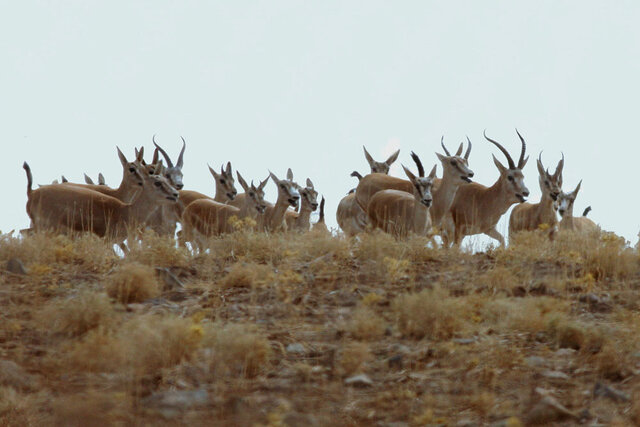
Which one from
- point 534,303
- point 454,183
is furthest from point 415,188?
point 534,303

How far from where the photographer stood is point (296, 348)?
7812 mm

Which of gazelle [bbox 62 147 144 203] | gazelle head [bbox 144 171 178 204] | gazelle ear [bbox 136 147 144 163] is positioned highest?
gazelle ear [bbox 136 147 144 163]

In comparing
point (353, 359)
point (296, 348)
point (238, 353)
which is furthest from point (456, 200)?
point (238, 353)

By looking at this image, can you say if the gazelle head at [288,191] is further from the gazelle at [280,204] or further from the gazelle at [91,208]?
the gazelle at [91,208]

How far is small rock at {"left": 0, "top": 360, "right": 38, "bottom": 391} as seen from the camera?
280 inches

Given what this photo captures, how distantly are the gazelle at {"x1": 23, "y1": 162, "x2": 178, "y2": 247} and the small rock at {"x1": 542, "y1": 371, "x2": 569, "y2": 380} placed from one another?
327 inches

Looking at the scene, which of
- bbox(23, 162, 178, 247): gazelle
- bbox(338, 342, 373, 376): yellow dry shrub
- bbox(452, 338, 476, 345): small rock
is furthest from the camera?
bbox(23, 162, 178, 247): gazelle

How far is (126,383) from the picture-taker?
23.0 feet

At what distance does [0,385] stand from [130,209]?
8.02 meters

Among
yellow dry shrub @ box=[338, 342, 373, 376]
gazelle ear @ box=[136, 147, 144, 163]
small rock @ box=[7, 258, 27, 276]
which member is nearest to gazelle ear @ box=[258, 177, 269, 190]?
gazelle ear @ box=[136, 147, 144, 163]

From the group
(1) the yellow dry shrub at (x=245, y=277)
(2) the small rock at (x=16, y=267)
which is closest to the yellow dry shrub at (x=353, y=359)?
(1) the yellow dry shrub at (x=245, y=277)

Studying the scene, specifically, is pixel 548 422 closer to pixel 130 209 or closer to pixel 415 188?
pixel 415 188

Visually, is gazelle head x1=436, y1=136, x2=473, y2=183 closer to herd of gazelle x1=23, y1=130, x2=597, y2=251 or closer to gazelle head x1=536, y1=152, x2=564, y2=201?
herd of gazelle x1=23, y1=130, x2=597, y2=251

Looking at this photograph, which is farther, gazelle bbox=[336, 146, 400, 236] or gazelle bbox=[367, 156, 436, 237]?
gazelle bbox=[336, 146, 400, 236]
